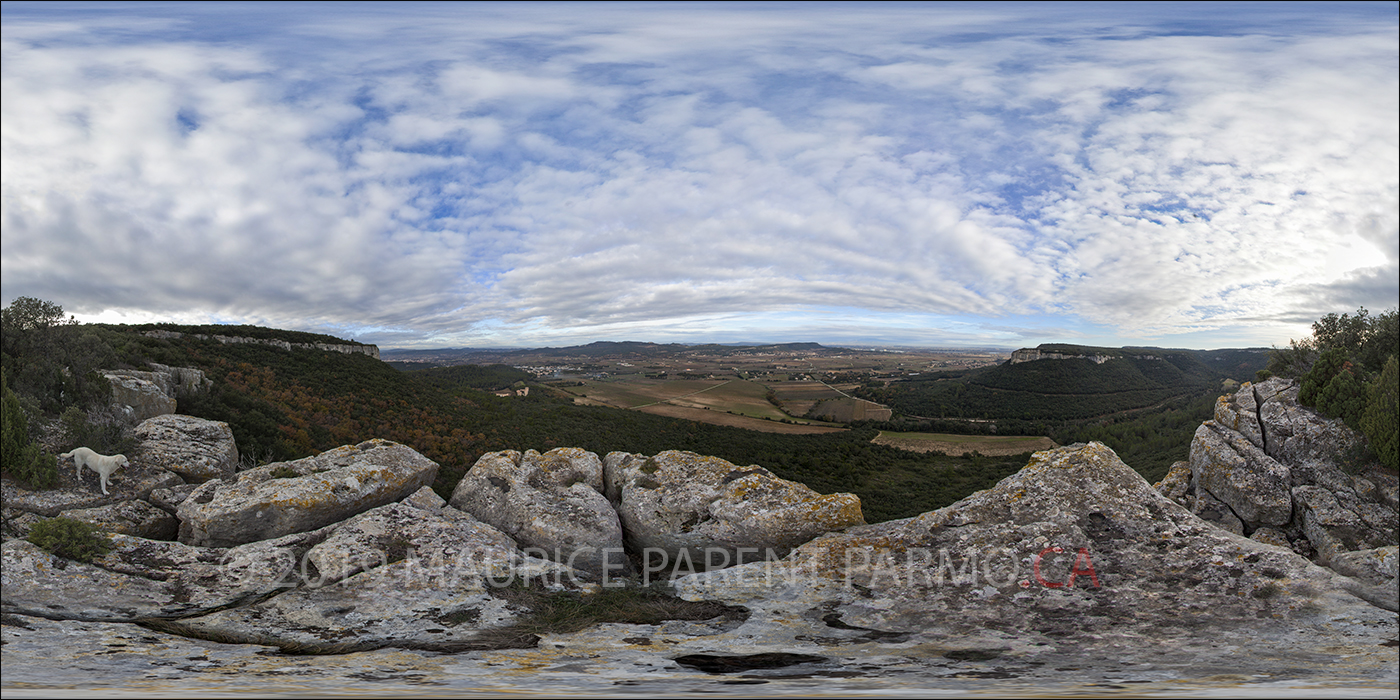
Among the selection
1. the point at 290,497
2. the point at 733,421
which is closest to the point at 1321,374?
the point at 290,497

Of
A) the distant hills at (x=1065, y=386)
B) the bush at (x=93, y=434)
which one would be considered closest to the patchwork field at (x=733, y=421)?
the distant hills at (x=1065, y=386)

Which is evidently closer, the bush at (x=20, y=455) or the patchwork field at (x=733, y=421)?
the bush at (x=20, y=455)

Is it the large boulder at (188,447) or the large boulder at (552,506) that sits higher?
the large boulder at (188,447)

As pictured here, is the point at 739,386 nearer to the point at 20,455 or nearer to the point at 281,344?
the point at 281,344

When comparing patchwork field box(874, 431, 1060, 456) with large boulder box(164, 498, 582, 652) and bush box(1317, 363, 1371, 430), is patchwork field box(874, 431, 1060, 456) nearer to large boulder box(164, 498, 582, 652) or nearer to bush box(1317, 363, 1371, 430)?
bush box(1317, 363, 1371, 430)

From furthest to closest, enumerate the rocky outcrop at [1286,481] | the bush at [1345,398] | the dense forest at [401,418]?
1. the dense forest at [401,418]
2. the bush at [1345,398]
3. the rocky outcrop at [1286,481]

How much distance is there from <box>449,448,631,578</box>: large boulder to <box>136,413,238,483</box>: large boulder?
5144 millimetres

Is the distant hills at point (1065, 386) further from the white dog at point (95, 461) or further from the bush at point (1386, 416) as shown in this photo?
the white dog at point (95, 461)

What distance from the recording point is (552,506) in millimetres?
10555

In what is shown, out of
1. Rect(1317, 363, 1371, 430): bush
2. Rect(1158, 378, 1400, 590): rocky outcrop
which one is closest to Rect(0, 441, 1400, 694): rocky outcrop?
Rect(1158, 378, 1400, 590): rocky outcrop

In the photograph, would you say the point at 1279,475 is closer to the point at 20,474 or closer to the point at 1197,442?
the point at 1197,442

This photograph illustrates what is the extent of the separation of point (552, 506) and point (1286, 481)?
14446 millimetres

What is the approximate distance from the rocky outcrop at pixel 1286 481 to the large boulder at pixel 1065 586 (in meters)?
2.60

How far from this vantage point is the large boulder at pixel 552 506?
32.4 ft
